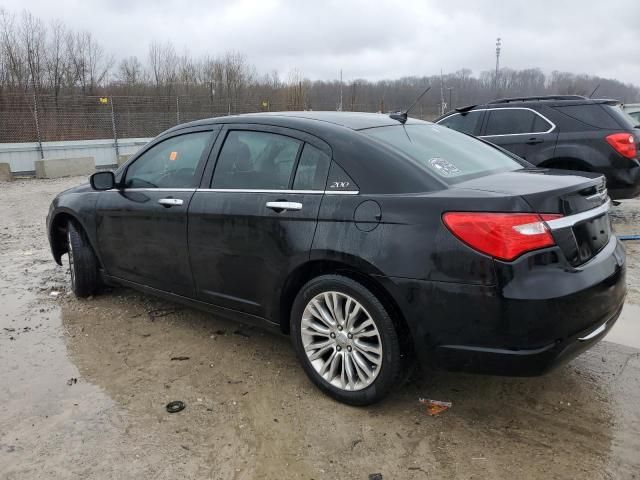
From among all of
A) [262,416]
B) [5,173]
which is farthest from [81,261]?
[5,173]

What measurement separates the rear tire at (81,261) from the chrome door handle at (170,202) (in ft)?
4.22

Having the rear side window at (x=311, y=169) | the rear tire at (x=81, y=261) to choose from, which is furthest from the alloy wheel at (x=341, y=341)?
the rear tire at (x=81, y=261)

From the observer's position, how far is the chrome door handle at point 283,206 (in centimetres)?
306

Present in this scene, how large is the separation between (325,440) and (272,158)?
66.7 inches

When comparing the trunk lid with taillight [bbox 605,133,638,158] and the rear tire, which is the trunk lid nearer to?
the rear tire

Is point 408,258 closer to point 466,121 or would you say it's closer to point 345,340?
point 345,340

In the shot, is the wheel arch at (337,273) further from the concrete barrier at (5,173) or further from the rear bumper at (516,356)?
the concrete barrier at (5,173)

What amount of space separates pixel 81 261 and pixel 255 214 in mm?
2282

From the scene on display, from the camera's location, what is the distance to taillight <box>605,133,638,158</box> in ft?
21.9

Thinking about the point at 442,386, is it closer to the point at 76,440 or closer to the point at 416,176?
the point at 416,176

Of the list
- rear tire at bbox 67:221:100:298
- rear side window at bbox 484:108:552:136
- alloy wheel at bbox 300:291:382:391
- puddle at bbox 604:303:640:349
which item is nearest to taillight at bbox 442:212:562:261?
alloy wheel at bbox 300:291:382:391

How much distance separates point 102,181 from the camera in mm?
4293

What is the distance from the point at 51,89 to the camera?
29.5 metres

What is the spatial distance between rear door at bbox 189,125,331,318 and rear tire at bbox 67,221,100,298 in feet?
5.08
